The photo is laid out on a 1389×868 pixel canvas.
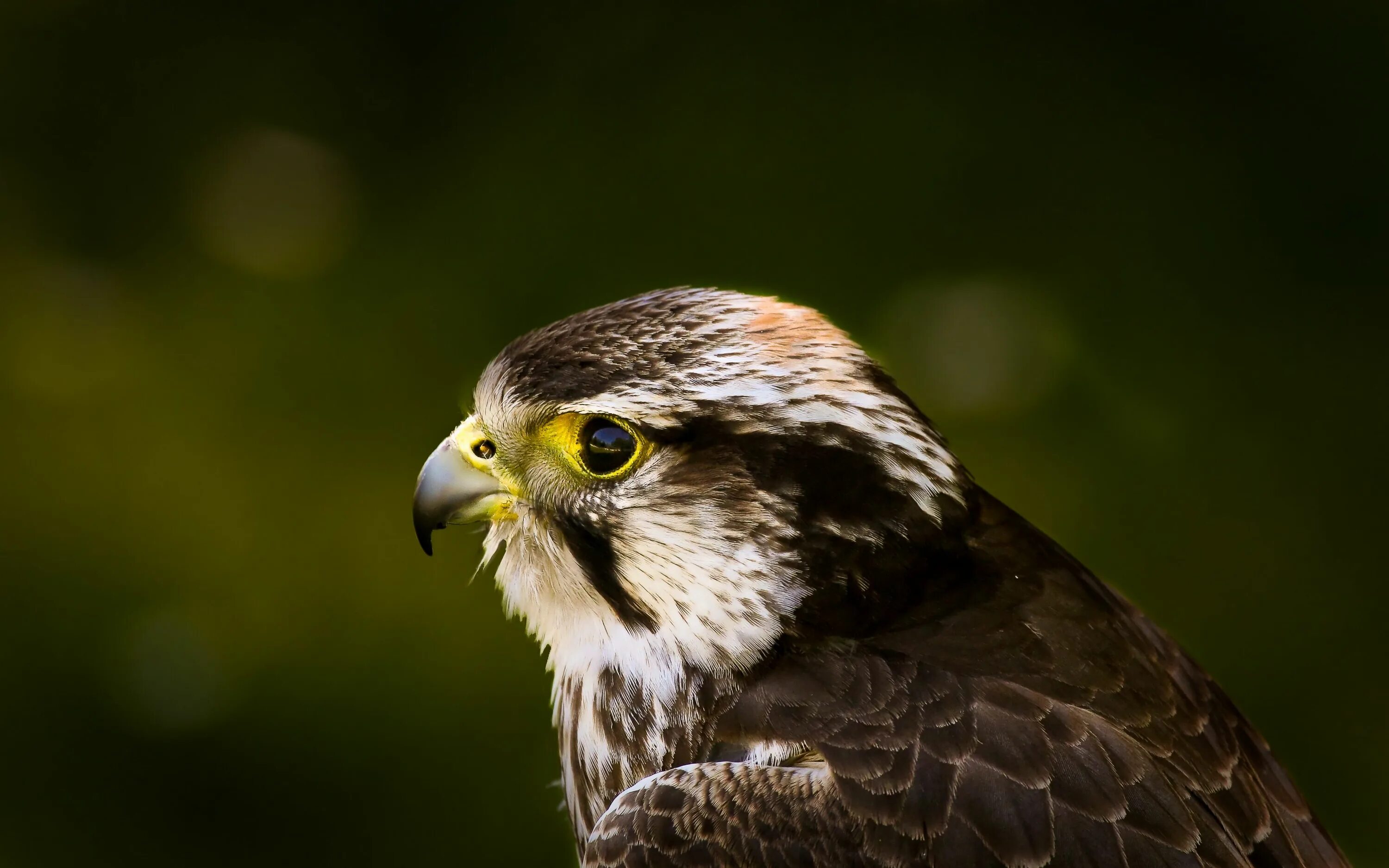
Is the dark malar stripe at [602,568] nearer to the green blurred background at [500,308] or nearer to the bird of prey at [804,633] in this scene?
the bird of prey at [804,633]

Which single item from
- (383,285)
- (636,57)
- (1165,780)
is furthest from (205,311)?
(1165,780)

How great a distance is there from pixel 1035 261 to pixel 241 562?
228 cm

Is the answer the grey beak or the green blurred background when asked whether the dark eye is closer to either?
the grey beak

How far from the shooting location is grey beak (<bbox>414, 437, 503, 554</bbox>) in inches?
72.2

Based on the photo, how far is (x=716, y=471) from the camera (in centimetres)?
165

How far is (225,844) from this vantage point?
333 centimetres

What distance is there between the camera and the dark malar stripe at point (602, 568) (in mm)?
1729

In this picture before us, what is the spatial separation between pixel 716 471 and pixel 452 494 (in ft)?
1.39

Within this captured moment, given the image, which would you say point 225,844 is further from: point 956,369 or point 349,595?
point 956,369

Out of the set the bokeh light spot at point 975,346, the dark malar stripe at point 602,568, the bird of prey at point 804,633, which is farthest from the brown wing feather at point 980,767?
the bokeh light spot at point 975,346

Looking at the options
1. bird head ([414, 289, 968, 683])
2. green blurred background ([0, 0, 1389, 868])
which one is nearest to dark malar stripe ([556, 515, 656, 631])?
bird head ([414, 289, 968, 683])

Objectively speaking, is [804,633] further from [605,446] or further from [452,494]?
[452,494]

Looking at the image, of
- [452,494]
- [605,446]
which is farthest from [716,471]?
[452,494]

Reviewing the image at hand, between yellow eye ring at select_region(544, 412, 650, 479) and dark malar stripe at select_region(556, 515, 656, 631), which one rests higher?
yellow eye ring at select_region(544, 412, 650, 479)
